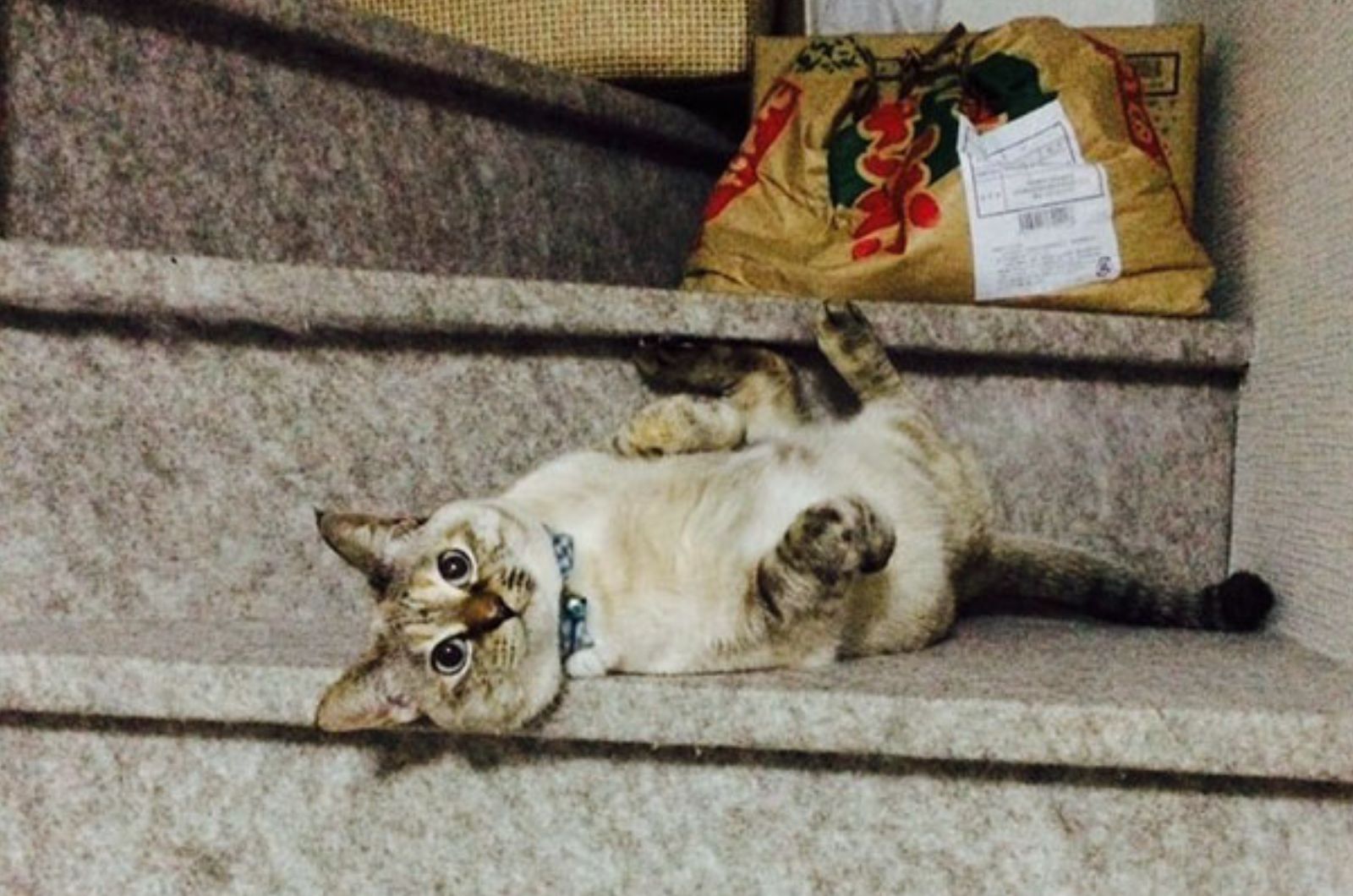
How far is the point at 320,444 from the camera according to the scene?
114 cm

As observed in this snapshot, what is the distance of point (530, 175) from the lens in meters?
1.51

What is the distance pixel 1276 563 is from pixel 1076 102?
47 cm

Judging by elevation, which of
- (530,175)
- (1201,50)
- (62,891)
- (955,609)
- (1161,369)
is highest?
(1201,50)

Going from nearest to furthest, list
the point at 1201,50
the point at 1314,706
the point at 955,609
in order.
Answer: the point at 1314,706
the point at 955,609
the point at 1201,50

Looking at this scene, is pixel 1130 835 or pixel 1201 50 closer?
pixel 1130 835

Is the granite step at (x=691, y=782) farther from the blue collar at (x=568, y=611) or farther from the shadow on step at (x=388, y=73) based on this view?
the shadow on step at (x=388, y=73)

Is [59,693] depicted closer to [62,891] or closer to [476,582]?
[62,891]

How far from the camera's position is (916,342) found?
1243mm

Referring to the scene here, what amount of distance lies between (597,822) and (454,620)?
0.18m

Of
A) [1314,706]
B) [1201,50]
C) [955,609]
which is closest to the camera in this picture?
[1314,706]

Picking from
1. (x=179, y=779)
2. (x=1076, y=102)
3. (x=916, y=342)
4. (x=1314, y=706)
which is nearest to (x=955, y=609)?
(x=916, y=342)

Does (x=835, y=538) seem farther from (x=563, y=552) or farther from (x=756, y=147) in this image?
(x=756, y=147)

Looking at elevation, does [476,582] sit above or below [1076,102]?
below

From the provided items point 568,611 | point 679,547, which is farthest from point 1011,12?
point 568,611
